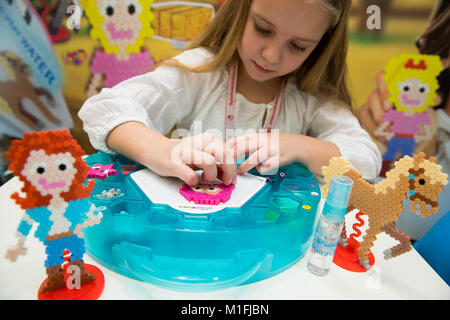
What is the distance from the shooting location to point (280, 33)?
0.56m

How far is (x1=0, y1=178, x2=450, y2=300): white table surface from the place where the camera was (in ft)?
1.17

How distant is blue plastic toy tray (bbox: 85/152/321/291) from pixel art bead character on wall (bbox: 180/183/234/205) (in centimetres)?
3

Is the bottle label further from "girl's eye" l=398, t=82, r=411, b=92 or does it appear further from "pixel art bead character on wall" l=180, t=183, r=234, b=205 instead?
"girl's eye" l=398, t=82, r=411, b=92

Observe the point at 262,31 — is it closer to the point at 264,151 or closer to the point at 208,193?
the point at 264,151

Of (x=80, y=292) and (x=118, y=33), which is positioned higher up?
(x=118, y=33)

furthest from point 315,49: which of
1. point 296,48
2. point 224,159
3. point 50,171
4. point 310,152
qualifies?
point 50,171

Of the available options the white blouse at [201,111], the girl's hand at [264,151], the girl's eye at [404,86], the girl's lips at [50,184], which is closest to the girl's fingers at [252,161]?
the girl's hand at [264,151]

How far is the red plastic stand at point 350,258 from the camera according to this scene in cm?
43

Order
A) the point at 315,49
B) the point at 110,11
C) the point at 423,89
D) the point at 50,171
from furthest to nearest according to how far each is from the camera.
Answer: the point at 423,89 → the point at 110,11 → the point at 315,49 → the point at 50,171

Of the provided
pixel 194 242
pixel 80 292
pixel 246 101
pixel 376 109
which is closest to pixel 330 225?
pixel 194 242

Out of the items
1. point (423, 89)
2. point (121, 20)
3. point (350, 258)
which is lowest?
point (350, 258)

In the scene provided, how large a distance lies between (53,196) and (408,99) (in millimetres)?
1064

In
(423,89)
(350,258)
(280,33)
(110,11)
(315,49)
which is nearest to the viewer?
(350,258)

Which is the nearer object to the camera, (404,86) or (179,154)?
(179,154)
